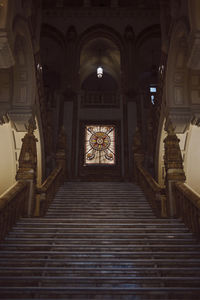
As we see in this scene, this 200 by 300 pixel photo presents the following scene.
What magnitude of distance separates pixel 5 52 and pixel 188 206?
504 centimetres

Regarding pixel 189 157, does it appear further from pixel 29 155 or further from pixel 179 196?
pixel 29 155

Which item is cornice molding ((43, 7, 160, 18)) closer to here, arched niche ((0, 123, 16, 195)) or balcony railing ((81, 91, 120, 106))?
balcony railing ((81, 91, 120, 106))

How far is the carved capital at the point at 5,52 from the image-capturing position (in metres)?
5.75

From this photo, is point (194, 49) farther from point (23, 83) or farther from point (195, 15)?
point (23, 83)

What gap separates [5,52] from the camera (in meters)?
6.05

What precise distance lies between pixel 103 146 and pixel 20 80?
21.3 ft

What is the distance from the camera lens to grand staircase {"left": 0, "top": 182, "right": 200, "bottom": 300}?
3.92 meters

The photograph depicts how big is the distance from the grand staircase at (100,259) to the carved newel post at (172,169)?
0.60 m

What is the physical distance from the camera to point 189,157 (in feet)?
36.7

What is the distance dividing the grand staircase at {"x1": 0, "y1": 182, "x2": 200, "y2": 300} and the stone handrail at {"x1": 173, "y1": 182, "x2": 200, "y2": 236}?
0.20 m

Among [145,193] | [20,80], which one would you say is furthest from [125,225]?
[20,80]

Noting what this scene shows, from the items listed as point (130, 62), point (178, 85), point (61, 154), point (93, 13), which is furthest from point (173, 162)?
point (93, 13)

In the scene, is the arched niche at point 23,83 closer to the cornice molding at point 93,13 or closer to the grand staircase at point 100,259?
the grand staircase at point 100,259

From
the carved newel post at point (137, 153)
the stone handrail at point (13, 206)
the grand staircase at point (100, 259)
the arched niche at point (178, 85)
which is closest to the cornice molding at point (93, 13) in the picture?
the carved newel post at point (137, 153)
